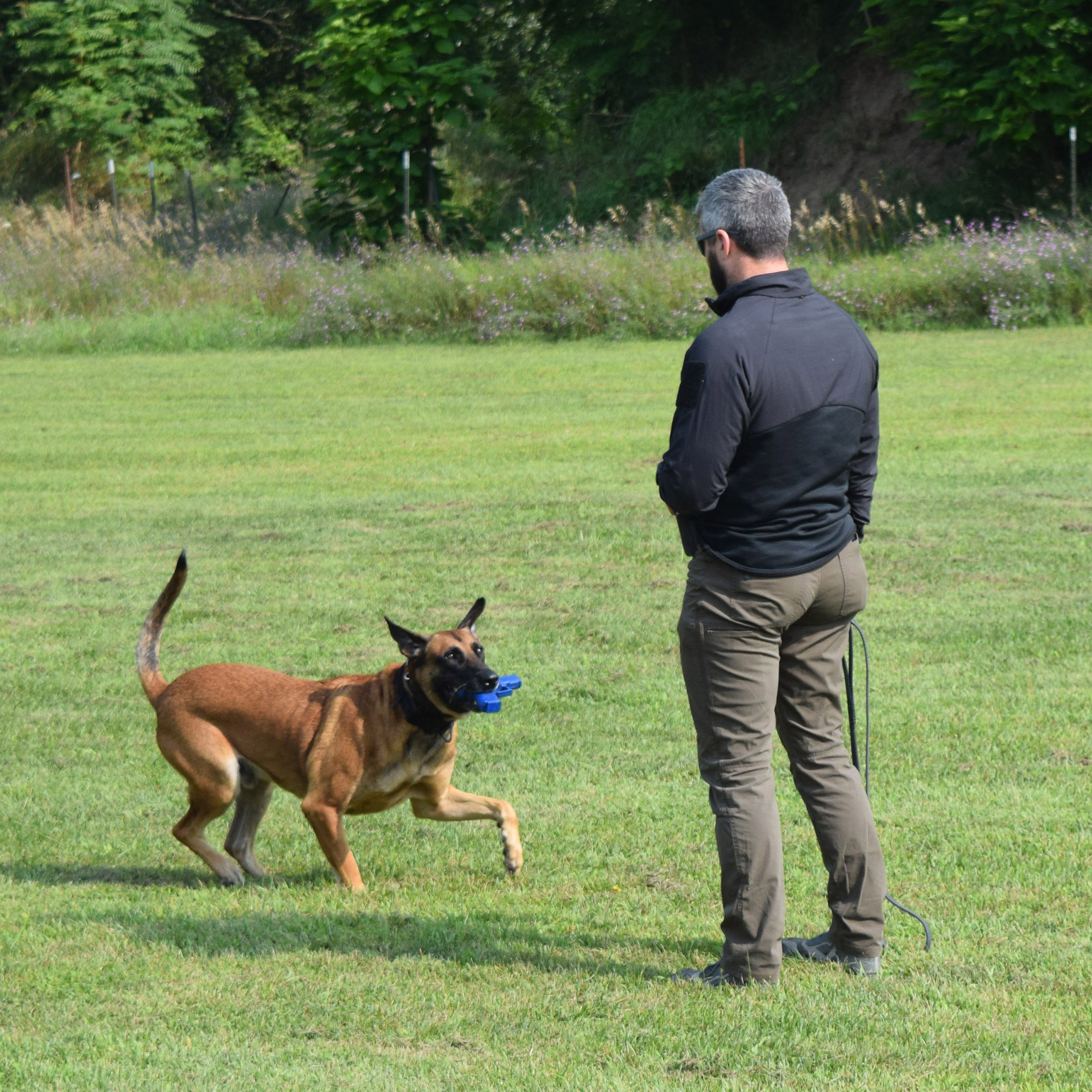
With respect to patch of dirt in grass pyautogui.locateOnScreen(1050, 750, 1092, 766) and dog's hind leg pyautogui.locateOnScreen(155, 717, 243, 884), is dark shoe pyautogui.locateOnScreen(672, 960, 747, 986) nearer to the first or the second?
dog's hind leg pyautogui.locateOnScreen(155, 717, 243, 884)

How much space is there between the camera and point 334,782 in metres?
5.14

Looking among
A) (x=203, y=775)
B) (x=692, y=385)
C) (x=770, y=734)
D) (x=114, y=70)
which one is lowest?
(x=203, y=775)

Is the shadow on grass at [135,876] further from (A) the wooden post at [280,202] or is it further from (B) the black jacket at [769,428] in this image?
(A) the wooden post at [280,202]

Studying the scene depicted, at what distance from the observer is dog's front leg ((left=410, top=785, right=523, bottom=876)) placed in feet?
17.5

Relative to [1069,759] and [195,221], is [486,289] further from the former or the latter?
[1069,759]

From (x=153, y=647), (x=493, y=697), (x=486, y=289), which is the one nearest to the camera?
(x=493, y=697)

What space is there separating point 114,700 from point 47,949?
10.0 ft

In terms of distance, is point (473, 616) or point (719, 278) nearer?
point (719, 278)

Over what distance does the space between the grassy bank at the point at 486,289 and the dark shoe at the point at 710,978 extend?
17.4 meters

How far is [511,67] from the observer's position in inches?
1575

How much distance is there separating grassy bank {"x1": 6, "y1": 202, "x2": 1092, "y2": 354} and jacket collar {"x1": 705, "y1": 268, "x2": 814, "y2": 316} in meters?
17.2

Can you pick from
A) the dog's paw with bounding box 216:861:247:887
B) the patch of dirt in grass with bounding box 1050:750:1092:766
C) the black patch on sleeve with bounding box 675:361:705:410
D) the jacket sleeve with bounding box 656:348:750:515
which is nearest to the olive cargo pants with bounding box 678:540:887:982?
the jacket sleeve with bounding box 656:348:750:515

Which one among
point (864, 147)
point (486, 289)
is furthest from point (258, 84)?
point (486, 289)

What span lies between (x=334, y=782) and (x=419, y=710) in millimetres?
421
